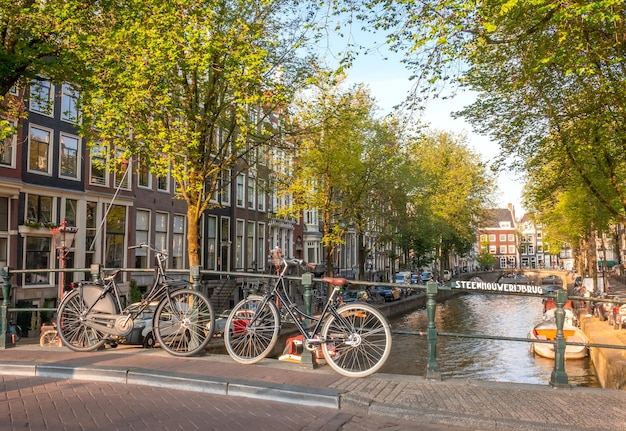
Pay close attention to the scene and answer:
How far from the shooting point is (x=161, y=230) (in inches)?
1176

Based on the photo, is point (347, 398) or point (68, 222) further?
point (68, 222)

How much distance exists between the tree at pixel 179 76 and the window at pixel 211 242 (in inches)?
676

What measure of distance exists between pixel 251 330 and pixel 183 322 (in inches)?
38.4

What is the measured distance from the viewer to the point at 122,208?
1069 inches

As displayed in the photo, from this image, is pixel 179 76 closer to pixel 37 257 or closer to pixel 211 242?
pixel 37 257

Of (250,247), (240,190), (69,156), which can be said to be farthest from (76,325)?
(250,247)

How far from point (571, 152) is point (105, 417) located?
659 inches

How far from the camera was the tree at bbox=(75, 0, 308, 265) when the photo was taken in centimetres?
1432

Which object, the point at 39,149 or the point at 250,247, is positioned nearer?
the point at 39,149

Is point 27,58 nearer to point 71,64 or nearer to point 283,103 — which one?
point 71,64

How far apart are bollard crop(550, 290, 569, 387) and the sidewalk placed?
0.10 metres

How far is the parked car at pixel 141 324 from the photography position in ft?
26.3

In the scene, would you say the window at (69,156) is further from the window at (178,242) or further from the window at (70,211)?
the window at (178,242)

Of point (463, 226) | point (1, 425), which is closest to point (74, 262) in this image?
point (1, 425)
